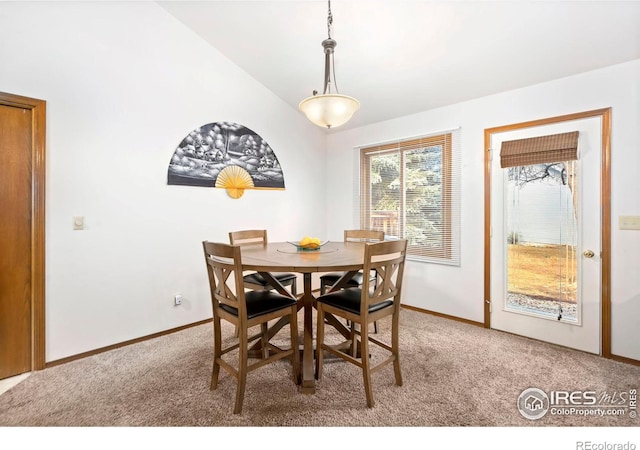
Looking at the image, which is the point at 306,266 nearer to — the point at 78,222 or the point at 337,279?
the point at 337,279

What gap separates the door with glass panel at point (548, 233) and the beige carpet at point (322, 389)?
246 mm

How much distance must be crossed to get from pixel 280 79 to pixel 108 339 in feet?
9.97

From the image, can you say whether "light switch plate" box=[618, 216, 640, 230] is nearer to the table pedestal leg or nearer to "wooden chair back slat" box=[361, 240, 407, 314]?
"wooden chair back slat" box=[361, 240, 407, 314]

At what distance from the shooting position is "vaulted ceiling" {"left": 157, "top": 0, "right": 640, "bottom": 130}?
2109 mm

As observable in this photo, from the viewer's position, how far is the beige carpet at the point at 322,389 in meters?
1.71

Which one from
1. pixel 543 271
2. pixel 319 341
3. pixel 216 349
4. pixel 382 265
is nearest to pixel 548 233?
pixel 543 271

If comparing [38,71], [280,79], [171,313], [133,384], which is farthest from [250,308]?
[280,79]

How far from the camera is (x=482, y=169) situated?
3.03m

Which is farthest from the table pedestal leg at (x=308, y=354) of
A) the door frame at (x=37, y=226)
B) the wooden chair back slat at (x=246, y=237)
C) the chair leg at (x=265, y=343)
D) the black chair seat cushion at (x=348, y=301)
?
the door frame at (x=37, y=226)

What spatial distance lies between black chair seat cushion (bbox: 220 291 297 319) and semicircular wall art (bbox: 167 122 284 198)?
155 centimetres

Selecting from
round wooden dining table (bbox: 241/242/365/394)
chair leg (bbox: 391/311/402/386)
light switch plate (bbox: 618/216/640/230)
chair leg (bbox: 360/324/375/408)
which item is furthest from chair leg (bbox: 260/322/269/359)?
light switch plate (bbox: 618/216/640/230)
